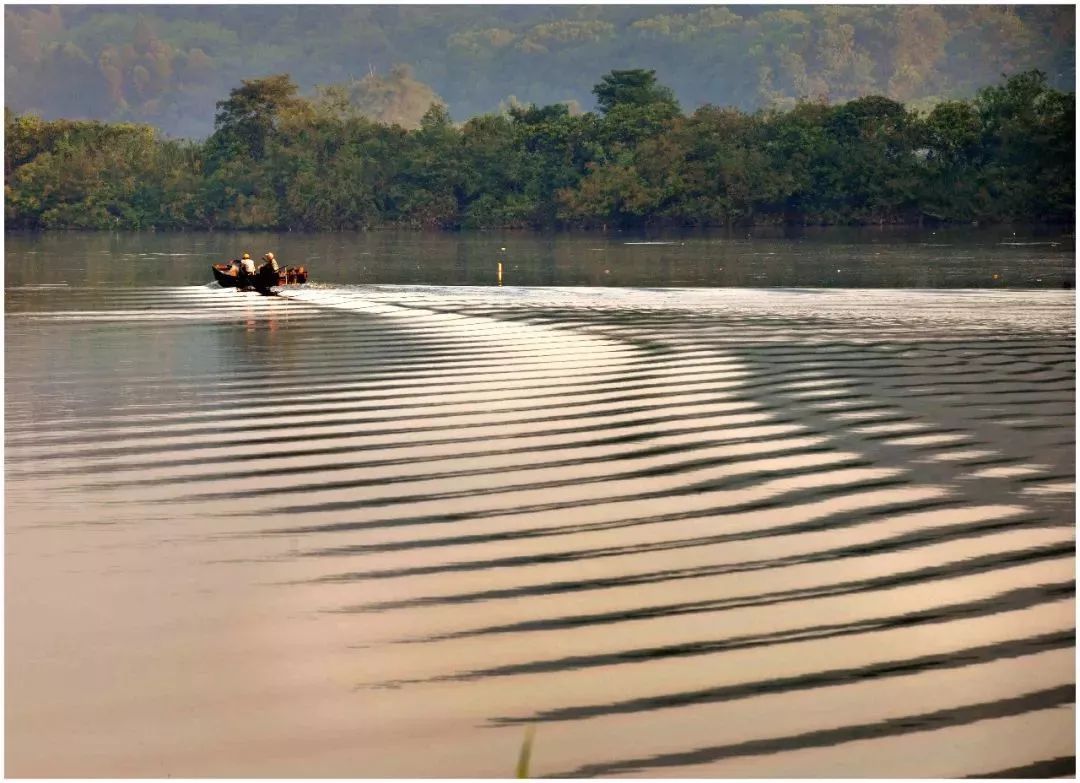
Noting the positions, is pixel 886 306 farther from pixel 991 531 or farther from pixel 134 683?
pixel 134 683

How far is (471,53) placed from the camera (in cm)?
17738

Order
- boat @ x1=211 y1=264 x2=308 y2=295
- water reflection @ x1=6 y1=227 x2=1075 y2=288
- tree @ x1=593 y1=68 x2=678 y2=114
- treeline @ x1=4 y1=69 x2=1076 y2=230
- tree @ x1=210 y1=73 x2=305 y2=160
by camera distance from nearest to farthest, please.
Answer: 1. boat @ x1=211 y1=264 x2=308 y2=295
2. water reflection @ x1=6 y1=227 x2=1075 y2=288
3. treeline @ x1=4 y1=69 x2=1076 y2=230
4. tree @ x1=593 y1=68 x2=678 y2=114
5. tree @ x1=210 y1=73 x2=305 y2=160

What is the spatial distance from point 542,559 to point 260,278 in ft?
55.7

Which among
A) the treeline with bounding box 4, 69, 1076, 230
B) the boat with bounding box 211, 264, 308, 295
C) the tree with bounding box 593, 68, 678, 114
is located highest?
the tree with bounding box 593, 68, 678, 114

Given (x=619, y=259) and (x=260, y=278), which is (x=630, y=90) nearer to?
(x=619, y=259)

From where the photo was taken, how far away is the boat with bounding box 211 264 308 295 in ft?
76.5

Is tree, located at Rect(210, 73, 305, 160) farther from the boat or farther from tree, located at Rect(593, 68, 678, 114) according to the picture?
the boat

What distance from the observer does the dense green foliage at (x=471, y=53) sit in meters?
145

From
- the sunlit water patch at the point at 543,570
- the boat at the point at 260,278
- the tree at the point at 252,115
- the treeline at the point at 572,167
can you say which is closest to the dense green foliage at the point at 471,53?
the tree at the point at 252,115

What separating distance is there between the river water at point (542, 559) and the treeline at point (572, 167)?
49.4m

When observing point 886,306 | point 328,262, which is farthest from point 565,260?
point 886,306

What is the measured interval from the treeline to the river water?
49428mm

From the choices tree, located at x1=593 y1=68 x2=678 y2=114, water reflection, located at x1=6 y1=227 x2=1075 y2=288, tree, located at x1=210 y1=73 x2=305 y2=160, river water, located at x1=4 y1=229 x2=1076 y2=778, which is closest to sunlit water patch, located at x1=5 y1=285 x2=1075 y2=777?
river water, located at x1=4 y1=229 x2=1076 y2=778

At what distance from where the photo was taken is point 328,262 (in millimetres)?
35188
